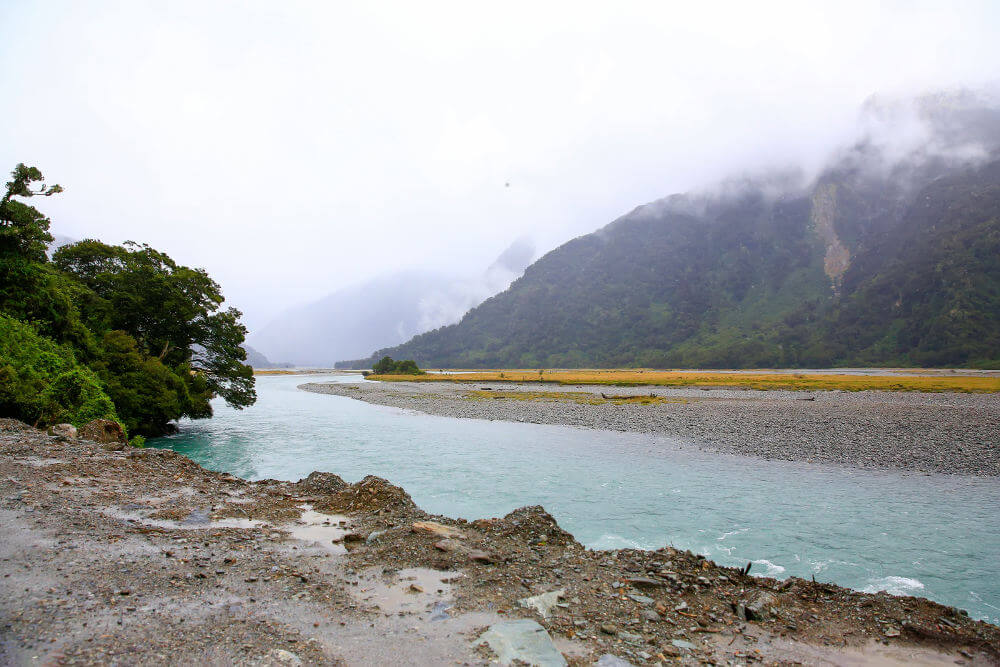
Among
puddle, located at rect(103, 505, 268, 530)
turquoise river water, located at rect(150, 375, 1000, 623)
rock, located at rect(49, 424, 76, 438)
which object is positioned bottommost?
turquoise river water, located at rect(150, 375, 1000, 623)

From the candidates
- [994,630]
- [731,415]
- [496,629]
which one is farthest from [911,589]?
[731,415]

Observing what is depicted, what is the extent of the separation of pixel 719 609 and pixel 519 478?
1290 centimetres

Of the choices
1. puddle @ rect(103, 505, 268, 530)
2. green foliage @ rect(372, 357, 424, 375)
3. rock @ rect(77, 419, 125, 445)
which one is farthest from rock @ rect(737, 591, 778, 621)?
green foliage @ rect(372, 357, 424, 375)

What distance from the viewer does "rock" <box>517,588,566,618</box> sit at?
6898mm

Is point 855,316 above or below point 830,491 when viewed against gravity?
above

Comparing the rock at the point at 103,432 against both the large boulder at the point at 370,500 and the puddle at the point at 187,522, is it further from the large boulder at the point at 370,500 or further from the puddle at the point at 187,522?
the large boulder at the point at 370,500

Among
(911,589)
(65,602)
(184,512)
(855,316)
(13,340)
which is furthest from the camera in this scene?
(855,316)

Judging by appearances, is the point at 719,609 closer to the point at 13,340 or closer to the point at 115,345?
the point at 13,340

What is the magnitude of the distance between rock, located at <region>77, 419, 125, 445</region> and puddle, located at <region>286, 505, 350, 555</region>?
41.1 feet

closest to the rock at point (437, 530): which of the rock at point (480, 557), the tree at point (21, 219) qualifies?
the rock at point (480, 557)

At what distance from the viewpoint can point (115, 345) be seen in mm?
29469

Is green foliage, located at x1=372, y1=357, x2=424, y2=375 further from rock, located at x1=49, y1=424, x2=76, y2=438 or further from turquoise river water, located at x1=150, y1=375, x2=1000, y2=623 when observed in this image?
rock, located at x1=49, y1=424, x2=76, y2=438

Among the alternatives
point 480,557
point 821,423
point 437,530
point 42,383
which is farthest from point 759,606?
point 821,423

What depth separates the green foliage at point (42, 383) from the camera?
66.8 feet
